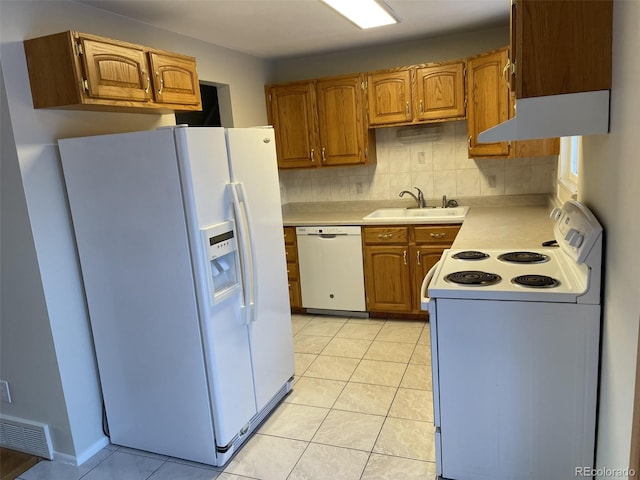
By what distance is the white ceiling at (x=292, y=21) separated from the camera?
2676 millimetres

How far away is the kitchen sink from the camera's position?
366 cm

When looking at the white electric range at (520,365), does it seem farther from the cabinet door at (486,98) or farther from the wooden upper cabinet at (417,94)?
the wooden upper cabinet at (417,94)

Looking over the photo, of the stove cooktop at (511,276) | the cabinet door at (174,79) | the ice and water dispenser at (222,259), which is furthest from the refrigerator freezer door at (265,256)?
the stove cooktop at (511,276)

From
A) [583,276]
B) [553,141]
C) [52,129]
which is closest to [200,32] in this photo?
[52,129]

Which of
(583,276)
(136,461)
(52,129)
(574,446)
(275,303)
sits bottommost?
(136,461)

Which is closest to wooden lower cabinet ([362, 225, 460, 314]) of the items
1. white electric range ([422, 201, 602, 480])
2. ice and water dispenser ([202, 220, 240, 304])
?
white electric range ([422, 201, 602, 480])

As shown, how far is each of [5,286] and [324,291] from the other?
246cm

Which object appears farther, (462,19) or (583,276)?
(462,19)

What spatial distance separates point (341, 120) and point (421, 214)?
3.60ft

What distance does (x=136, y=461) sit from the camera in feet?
7.73

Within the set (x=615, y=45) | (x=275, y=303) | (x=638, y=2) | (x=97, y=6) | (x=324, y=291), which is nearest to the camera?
(x=638, y=2)

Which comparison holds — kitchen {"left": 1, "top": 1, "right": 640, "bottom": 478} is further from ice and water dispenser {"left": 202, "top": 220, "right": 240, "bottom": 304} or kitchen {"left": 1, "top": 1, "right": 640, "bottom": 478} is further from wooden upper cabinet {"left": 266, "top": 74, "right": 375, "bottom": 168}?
wooden upper cabinet {"left": 266, "top": 74, "right": 375, "bottom": 168}

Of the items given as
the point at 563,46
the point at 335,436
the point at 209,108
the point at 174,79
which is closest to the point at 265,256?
the point at 335,436

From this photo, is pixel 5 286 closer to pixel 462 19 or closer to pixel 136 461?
pixel 136 461
